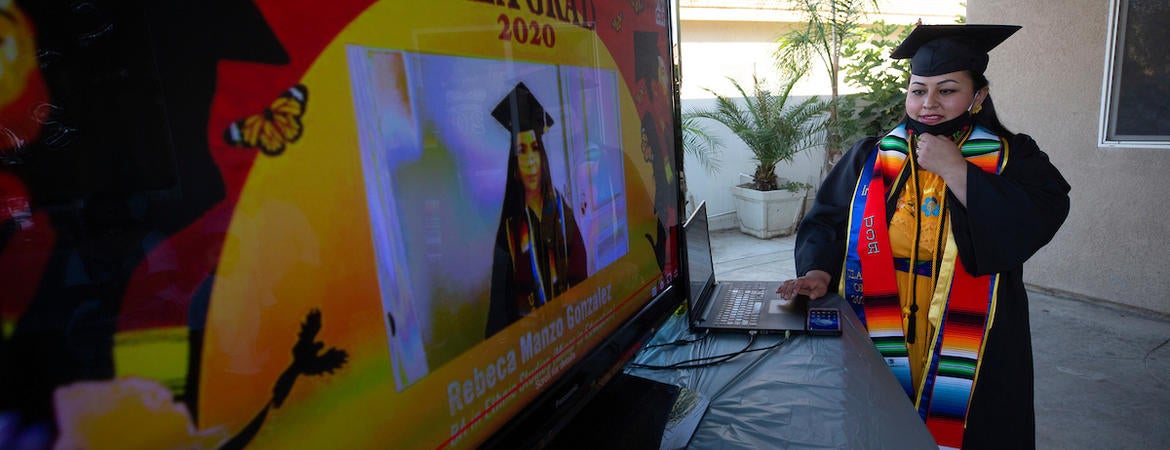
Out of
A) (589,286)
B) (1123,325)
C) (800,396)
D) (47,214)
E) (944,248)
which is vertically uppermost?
(47,214)

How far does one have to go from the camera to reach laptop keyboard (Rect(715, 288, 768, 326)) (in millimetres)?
1768

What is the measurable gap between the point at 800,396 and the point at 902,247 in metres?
0.96

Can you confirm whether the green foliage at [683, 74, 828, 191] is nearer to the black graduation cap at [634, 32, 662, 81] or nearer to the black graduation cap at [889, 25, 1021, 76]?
the black graduation cap at [889, 25, 1021, 76]

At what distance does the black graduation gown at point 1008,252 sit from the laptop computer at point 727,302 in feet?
1.89

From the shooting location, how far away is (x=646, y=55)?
4.52 feet

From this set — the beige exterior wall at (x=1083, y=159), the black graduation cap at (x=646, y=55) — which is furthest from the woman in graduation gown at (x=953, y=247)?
the beige exterior wall at (x=1083, y=159)

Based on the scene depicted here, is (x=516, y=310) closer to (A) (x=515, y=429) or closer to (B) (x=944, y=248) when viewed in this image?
(A) (x=515, y=429)

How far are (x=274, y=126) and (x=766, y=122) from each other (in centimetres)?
→ 656

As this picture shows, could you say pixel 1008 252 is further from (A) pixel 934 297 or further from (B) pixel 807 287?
(B) pixel 807 287

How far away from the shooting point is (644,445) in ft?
3.71

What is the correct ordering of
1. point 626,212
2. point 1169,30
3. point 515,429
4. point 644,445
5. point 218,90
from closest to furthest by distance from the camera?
point 218,90, point 515,429, point 644,445, point 626,212, point 1169,30

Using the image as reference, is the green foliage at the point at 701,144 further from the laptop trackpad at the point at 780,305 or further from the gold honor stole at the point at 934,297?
the laptop trackpad at the point at 780,305

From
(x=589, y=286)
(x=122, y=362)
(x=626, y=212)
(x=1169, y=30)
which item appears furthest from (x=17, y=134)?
(x=1169, y=30)

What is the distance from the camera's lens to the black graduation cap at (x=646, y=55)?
1.33 m
